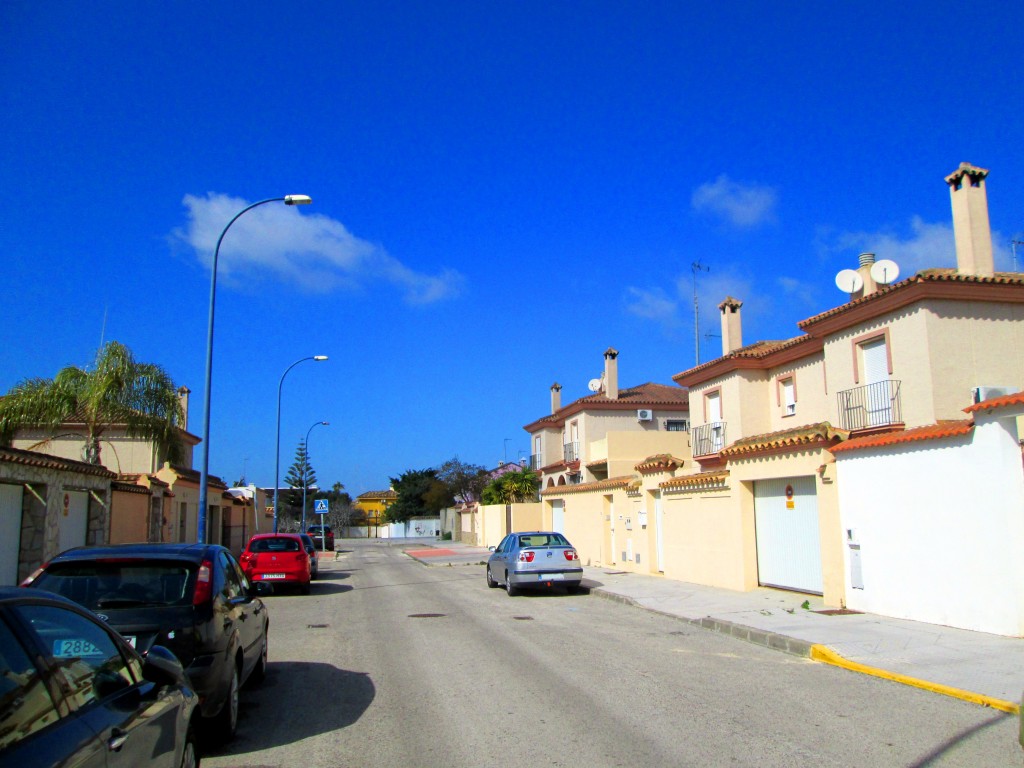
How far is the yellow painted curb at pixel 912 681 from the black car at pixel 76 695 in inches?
272

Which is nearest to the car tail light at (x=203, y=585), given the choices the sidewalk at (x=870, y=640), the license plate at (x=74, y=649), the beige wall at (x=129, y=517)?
the license plate at (x=74, y=649)

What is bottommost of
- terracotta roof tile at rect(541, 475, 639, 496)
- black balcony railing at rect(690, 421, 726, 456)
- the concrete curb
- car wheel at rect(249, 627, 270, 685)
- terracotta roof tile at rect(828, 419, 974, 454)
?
the concrete curb

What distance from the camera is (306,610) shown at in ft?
56.1

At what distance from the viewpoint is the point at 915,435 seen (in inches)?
490

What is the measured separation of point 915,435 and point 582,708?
774 centimetres

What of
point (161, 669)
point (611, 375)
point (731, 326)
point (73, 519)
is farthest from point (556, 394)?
point (161, 669)

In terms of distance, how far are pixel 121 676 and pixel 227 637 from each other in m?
2.83

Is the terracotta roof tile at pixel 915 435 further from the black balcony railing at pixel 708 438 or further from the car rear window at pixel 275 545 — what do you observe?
the black balcony railing at pixel 708 438

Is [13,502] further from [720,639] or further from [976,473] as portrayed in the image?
[976,473]

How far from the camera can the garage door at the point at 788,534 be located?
15836mm

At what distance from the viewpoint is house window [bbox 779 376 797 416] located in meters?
26.7

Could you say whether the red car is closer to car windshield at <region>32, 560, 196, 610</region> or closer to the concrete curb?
the concrete curb

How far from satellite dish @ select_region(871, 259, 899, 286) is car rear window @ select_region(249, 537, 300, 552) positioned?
1668cm

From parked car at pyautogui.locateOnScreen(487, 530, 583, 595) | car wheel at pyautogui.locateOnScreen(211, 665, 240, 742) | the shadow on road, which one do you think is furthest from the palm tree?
car wheel at pyautogui.locateOnScreen(211, 665, 240, 742)
